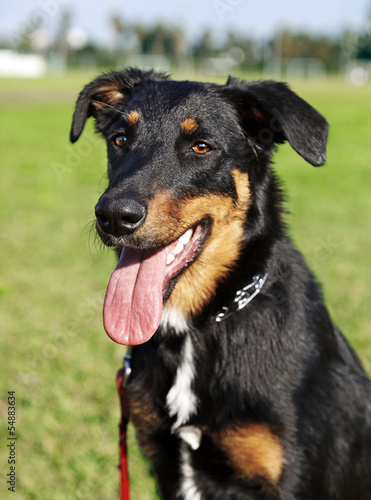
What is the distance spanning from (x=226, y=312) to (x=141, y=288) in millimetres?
479

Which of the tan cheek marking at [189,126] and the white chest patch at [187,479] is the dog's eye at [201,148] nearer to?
the tan cheek marking at [189,126]

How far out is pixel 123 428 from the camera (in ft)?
10.3

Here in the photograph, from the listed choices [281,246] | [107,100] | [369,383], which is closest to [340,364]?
[369,383]

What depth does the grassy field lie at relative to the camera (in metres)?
3.84

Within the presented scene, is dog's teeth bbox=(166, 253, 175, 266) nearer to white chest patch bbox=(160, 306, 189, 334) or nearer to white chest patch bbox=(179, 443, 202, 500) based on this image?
white chest patch bbox=(160, 306, 189, 334)

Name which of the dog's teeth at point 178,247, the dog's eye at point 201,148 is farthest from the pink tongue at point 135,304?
the dog's eye at point 201,148

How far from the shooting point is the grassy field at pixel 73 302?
12.6ft

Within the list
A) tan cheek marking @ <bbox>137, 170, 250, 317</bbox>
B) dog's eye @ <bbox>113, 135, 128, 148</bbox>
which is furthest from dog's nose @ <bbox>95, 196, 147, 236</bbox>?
dog's eye @ <bbox>113, 135, 128, 148</bbox>

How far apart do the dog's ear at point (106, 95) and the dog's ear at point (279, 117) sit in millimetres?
576

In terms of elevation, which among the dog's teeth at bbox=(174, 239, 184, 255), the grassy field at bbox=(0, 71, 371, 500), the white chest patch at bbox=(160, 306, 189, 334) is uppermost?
the dog's teeth at bbox=(174, 239, 184, 255)

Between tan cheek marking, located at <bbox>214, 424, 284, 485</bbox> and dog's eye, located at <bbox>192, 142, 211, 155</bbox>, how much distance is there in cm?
135

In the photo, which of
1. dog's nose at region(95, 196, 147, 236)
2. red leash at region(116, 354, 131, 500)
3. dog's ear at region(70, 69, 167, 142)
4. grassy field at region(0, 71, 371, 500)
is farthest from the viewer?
grassy field at region(0, 71, 371, 500)

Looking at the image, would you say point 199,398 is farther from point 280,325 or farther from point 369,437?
point 369,437

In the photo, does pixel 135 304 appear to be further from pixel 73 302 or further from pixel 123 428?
pixel 73 302
